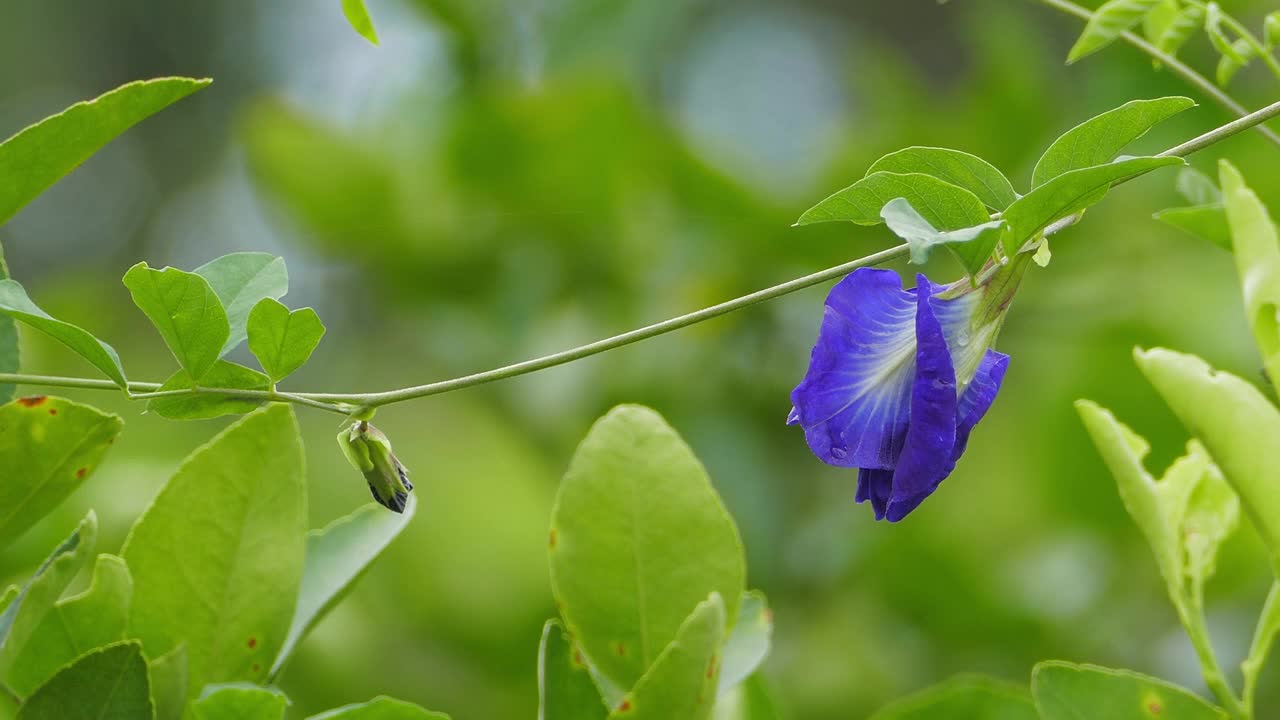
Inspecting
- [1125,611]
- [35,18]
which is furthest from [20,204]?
[35,18]

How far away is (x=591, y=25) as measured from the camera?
1273mm

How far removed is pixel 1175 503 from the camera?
42 centimetres

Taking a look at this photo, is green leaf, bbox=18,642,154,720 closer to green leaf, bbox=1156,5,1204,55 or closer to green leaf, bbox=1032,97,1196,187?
green leaf, bbox=1032,97,1196,187

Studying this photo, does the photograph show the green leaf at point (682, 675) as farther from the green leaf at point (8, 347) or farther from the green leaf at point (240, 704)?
the green leaf at point (8, 347)

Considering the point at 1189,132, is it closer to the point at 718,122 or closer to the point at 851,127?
the point at 851,127

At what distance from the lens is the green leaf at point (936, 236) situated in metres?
0.29

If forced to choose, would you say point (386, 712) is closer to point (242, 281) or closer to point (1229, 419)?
point (242, 281)

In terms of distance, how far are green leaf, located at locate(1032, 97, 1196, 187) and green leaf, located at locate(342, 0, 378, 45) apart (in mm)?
193

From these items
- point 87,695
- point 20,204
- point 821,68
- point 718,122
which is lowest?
point 821,68

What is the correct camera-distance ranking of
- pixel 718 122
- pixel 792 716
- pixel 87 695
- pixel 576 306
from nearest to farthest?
pixel 87 695 → pixel 792 716 → pixel 576 306 → pixel 718 122

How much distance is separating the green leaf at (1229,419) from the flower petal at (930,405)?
0.18 feet

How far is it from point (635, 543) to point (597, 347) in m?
0.10

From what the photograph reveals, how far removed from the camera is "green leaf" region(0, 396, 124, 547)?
40 cm

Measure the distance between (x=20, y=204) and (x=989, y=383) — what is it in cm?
28
